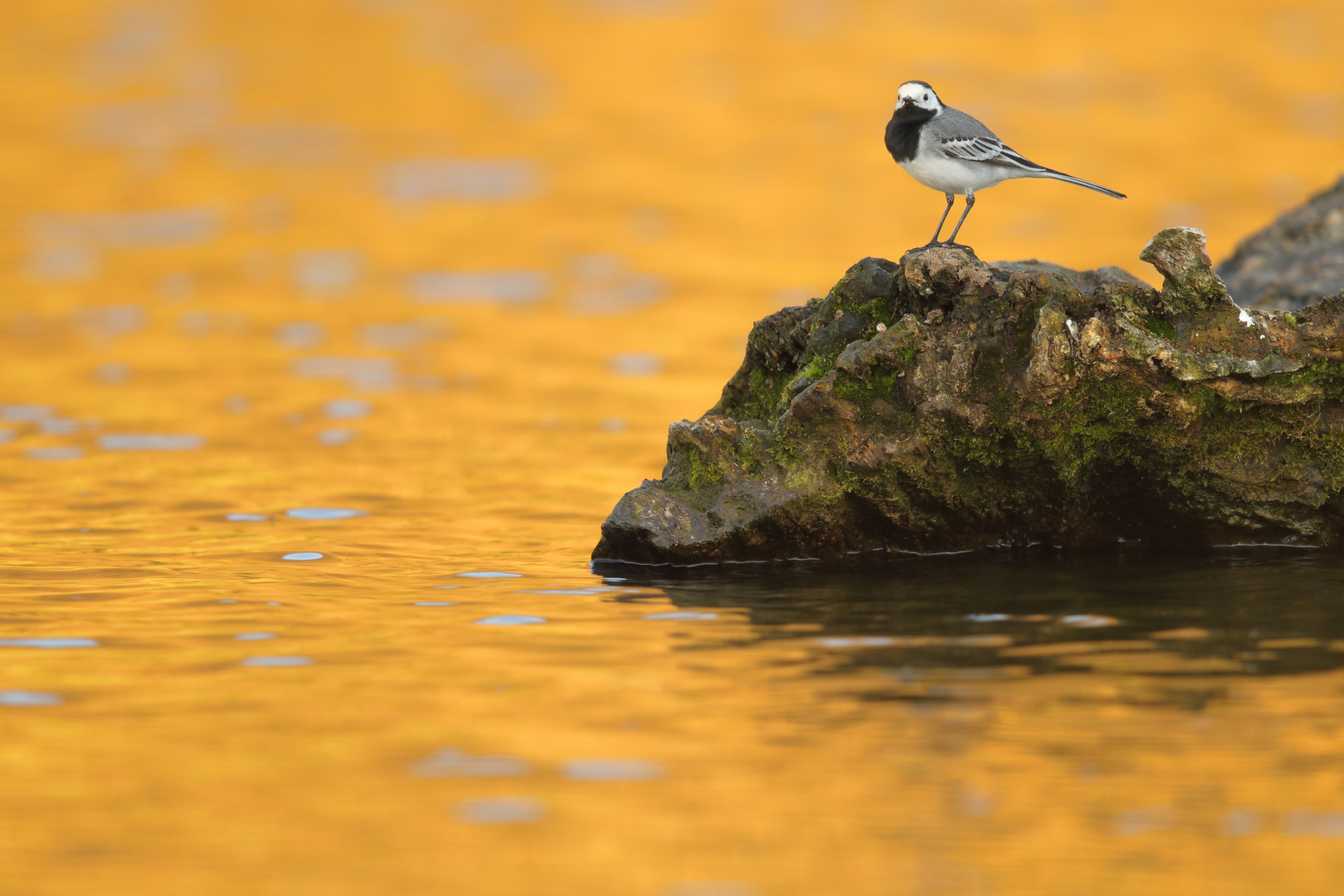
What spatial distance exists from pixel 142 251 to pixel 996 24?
79.2 feet

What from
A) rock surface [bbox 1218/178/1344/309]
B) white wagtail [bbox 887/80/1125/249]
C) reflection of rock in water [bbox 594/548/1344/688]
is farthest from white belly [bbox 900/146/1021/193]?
rock surface [bbox 1218/178/1344/309]

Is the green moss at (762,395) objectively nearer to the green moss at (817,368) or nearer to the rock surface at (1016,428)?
the rock surface at (1016,428)

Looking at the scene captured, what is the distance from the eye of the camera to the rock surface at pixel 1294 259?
45.1 ft

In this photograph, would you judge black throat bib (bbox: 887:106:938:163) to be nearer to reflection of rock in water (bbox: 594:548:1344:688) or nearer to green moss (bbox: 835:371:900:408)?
green moss (bbox: 835:371:900:408)

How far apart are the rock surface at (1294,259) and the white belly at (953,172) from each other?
4344 mm

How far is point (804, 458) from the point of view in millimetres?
9750

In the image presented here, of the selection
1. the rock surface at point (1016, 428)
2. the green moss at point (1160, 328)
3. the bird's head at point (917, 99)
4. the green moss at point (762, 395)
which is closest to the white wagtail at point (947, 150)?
the bird's head at point (917, 99)

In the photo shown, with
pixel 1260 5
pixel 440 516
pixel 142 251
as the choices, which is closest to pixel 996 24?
pixel 1260 5

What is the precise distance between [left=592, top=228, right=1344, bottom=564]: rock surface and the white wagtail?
0.79 m

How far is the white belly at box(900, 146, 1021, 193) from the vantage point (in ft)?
33.7

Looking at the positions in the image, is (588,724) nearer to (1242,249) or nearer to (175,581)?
(175,581)

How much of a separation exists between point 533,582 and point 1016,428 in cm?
309

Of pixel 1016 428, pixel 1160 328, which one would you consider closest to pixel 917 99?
pixel 1160 328

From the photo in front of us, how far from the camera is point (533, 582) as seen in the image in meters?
10.1
